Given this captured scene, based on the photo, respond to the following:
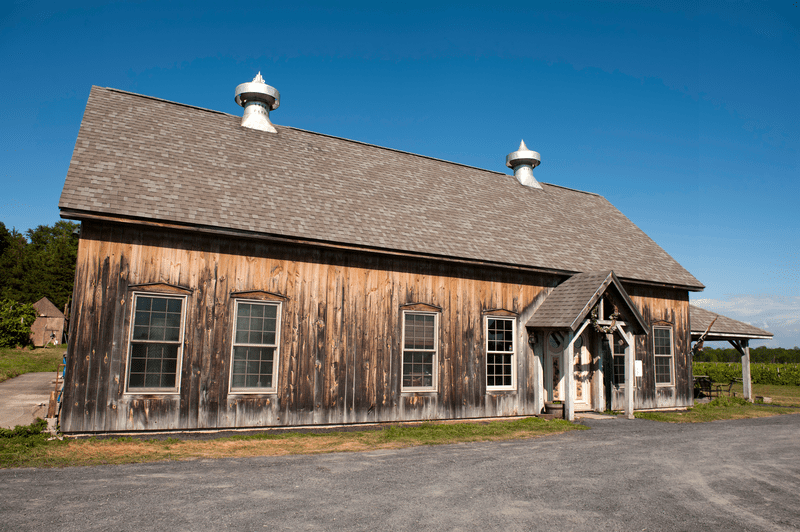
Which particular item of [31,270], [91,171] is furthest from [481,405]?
[31,270]

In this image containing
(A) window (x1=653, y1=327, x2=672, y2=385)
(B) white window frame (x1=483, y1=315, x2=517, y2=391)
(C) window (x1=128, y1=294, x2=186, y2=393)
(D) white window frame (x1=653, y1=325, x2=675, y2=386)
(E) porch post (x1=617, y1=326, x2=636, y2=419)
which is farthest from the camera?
(A) window (x1=653, y1=327, x2=672, y2=385)

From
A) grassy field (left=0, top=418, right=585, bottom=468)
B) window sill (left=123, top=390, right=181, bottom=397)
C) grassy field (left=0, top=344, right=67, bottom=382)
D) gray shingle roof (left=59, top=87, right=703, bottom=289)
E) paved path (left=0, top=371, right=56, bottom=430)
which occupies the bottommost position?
grassy field (left=0, top=418, right=585, bottom=468)

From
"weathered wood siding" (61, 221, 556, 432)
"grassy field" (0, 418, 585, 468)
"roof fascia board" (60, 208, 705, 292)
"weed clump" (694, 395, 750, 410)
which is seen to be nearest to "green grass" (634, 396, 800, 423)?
"weed clump" (694, 395, 750, 410)

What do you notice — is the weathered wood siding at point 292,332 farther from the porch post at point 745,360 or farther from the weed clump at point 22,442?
the porch post at point 745,360

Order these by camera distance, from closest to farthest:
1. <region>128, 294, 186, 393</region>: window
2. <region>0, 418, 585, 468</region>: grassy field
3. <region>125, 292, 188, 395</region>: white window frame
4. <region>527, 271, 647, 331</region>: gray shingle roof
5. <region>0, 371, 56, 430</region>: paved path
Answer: <region>0, 418, 585, 468</region>: grassy field
<region>125, 292, 188, 395</region>: white window frame
<region>128, 294, 186, 393</region>: window
<region>0, 371, 56, 430</region>: paved path
<region>527, 271, 647, 331</region>: gray shingle roof

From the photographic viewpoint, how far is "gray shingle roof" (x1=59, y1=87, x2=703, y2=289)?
1088cm

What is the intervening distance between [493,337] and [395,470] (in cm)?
687

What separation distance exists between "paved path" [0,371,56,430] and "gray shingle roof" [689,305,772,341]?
20305mm

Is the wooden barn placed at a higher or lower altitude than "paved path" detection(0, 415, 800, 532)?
higher

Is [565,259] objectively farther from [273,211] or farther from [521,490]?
[521,490]

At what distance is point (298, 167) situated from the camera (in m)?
14.1

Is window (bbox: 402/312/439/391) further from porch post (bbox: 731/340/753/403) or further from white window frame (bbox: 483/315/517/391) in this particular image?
porch post (bbox: 731/340/753/403)

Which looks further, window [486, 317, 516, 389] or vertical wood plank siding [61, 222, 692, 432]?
window [486, 317, 516, 389]

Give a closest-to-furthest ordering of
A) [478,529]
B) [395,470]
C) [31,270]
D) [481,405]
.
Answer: [478,529] → [395,470] → [481,405] → [31,270]
